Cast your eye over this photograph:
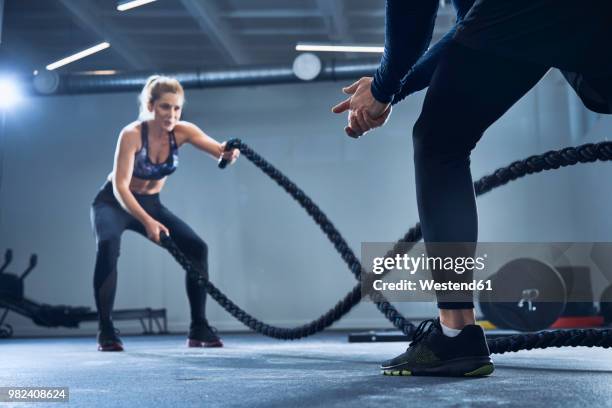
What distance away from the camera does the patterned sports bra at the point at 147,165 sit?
11.0 feet

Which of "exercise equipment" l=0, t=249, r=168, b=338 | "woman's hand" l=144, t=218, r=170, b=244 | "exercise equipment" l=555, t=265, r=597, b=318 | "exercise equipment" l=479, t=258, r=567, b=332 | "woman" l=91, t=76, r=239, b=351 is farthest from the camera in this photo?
"exercise equipment" l=0, t=249, r=168, b=338

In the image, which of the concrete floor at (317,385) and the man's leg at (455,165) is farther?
the man's leg at (455,165)

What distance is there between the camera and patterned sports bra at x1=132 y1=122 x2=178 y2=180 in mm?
3367

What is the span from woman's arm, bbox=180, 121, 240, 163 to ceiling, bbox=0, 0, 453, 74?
338cm

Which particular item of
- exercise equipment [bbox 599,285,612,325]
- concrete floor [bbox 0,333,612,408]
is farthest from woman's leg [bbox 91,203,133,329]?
exercise equipment [bbox 599,285,612,325]

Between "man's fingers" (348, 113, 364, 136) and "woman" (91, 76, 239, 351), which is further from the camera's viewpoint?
"woman" (91, 76, 239, 351)

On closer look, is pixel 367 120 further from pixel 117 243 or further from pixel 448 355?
pixel 117 243

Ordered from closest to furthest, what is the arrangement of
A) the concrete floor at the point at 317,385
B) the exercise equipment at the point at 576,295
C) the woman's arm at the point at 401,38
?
the concrete floor at the point at 317,385 → the woman's arm at the point at 401,38 → the exercise equipment at the point at 576,295

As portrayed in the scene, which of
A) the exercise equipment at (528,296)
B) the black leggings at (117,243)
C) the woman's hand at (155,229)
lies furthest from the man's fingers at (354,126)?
the exercise equipment at (528,296)

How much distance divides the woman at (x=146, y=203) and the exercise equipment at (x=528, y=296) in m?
1.98

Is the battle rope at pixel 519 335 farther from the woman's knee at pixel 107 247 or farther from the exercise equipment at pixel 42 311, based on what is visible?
the exercise equipment at pixel 42 311

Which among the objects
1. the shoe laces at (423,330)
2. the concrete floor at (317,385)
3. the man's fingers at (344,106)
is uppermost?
Result: the man's fingers at (344,106)

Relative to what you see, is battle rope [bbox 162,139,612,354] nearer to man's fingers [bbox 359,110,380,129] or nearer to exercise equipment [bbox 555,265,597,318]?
man's fingers [bbox 359,110,380,129]

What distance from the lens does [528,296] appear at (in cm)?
414
